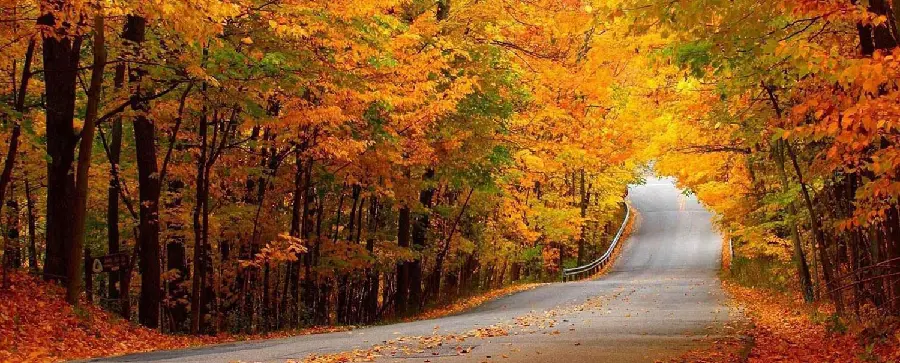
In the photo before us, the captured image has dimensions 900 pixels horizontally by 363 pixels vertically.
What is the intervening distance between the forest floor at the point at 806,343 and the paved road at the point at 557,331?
0.50 meters

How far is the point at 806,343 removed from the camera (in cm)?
1288

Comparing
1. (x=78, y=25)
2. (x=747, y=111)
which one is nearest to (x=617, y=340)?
(x=747, y=111)

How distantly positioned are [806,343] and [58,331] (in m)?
11.9

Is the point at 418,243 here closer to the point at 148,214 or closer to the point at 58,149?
the point at 148,214

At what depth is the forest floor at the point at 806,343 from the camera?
1019 cm

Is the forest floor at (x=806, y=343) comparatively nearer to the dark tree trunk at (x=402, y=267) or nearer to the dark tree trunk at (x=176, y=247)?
the dark tree trunk at (x=402, y=267)

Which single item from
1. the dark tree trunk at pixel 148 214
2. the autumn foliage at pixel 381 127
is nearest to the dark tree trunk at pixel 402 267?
the autumn foliage at pixel 381 127

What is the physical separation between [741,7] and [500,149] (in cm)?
1316

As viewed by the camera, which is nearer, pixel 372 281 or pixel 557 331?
pixel 557 331

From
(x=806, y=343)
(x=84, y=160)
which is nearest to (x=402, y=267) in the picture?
(x=84, y=160)

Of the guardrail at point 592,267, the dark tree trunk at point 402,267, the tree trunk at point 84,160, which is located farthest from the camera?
the guardrail at point 592,267

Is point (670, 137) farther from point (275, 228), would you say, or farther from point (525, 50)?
point (275, 228)

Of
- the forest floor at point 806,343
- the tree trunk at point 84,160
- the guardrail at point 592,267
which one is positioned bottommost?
the forest floor at point 806,343

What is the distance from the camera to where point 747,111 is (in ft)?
51.5
